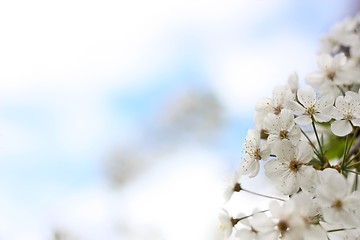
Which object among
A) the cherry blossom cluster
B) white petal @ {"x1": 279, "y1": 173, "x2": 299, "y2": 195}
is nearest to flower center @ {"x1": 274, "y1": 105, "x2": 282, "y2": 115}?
the cherry blossom cluster

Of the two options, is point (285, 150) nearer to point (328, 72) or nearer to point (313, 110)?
point (313, 110)

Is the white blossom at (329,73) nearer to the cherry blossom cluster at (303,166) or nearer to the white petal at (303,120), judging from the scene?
the cherry blossom cluster at (303,166)

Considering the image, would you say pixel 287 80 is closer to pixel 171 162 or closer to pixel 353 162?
pixel 353 162

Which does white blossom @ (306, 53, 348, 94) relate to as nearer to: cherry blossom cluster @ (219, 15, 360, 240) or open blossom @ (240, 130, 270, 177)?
cherry blossom cluster @ (219, 15, 360, 240)

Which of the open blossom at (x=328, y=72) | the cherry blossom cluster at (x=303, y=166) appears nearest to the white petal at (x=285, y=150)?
the cherry blossom cluster at (x=303, y=166)

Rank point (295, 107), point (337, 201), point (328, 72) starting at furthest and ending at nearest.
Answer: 1. point (328, 72)
2. point (295, 107)
3. point (337, 201)

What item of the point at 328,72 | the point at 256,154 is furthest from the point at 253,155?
the point at 328,72

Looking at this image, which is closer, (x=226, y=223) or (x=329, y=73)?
(x=226, y=223)
